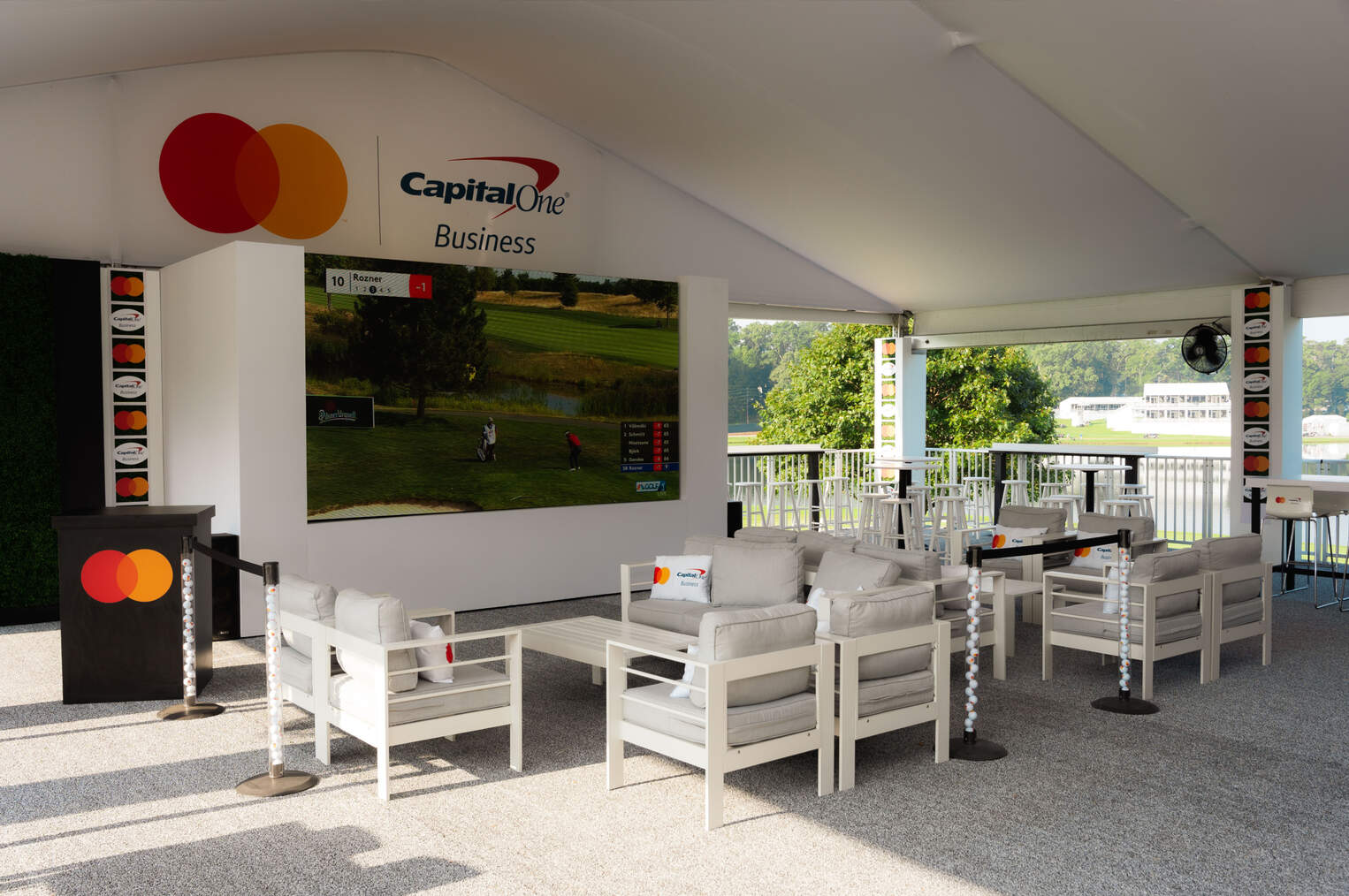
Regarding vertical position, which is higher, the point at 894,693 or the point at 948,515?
the point at 948,515

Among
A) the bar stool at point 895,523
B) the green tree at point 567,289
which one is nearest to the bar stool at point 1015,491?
the bar stool at point 895,523

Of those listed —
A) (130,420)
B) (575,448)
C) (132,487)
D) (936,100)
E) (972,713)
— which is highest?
(936,100)

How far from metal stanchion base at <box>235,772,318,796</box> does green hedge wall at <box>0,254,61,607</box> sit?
4.73m

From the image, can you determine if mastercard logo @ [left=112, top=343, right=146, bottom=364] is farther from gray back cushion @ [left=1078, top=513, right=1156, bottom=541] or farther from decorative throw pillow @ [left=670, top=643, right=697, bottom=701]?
gray back cushion @ [left=1078, top=513, right=1156, bottom=541]

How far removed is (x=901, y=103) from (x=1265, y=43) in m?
2.67

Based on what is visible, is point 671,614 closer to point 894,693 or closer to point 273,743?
point 894,693

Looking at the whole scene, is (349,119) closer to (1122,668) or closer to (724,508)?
(724,508)

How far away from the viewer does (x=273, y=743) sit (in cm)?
461

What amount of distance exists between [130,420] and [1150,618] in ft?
24.6

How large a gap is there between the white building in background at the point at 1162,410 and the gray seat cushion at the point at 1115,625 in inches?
1094

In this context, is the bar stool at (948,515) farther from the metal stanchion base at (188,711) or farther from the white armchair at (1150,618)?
the metal stanchion base at (188,711)

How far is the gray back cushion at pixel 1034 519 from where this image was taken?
27.8 feet

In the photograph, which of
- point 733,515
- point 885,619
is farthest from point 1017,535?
point 885,619

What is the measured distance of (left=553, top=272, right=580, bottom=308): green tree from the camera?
949 centimetres
